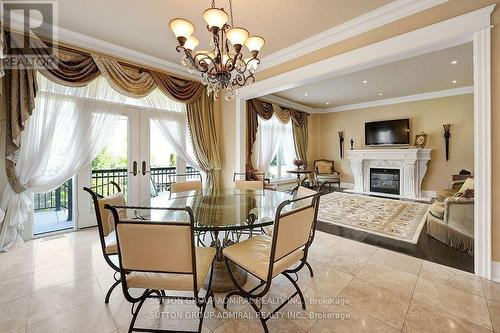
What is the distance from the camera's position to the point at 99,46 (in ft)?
10.1

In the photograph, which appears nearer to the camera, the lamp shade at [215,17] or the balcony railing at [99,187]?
the lamp shade at [215,17]

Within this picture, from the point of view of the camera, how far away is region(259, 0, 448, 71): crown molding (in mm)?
2312

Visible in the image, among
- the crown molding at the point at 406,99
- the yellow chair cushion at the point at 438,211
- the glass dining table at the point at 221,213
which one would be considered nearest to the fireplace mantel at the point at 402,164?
the crown molding at the point at 406,99

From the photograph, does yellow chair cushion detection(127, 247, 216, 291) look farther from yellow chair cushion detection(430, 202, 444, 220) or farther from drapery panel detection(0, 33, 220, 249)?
yellow chair cushion detection(430, 202, 444, 220)

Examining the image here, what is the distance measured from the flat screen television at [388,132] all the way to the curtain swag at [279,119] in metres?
1.89

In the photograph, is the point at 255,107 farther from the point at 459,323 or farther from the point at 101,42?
the point at 459,323

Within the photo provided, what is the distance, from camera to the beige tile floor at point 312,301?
4.99ft

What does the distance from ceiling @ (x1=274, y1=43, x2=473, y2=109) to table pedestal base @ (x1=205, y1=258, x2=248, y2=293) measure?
428 cm

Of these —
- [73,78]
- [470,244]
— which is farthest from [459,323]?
[73,78]

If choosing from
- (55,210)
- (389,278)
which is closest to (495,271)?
(389,278)

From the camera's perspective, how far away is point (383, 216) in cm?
402

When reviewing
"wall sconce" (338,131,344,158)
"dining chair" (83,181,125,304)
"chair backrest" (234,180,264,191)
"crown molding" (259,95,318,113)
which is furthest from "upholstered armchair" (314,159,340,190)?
"dining chair" (83,181,125,304)

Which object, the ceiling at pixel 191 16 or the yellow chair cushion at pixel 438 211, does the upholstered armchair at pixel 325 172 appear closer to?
the yellow chair cushion at pixel 438 211

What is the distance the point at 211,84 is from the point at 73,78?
1995mm
